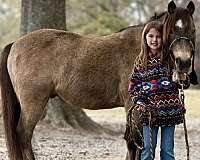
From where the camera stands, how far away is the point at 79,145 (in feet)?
27.6

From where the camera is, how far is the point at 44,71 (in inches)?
207

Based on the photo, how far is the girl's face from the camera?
4.34m

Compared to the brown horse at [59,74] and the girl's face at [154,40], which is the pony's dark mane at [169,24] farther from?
the brown horse at [59,74]

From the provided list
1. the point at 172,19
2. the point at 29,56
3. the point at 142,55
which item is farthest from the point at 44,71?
the point at 172,19

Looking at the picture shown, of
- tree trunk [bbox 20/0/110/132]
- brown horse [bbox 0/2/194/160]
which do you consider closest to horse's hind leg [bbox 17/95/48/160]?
brown horse [bbox 0/2/194/160]

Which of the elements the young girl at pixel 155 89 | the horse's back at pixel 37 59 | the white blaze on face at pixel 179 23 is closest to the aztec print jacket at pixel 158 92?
the young girl at pixel 155 89

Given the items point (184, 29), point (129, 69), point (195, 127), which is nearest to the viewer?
point (184, 29)

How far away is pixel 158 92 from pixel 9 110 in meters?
1.88

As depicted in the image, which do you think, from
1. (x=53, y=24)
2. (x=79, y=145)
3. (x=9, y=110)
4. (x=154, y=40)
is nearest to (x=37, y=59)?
(x=9, y=110)

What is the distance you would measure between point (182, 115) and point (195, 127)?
8385 millimetres

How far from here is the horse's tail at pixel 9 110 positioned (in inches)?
206

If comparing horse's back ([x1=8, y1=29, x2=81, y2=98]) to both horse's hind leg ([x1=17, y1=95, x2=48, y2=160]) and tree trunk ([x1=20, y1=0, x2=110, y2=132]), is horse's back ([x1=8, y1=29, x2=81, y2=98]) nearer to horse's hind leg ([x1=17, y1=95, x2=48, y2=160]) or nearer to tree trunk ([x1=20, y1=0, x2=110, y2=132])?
horse's hind leg ([x1=17, y1=95, x2=48, y2=160])

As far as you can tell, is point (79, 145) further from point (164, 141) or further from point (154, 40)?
point (154, 40)

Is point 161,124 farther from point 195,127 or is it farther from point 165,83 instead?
point 195,127
